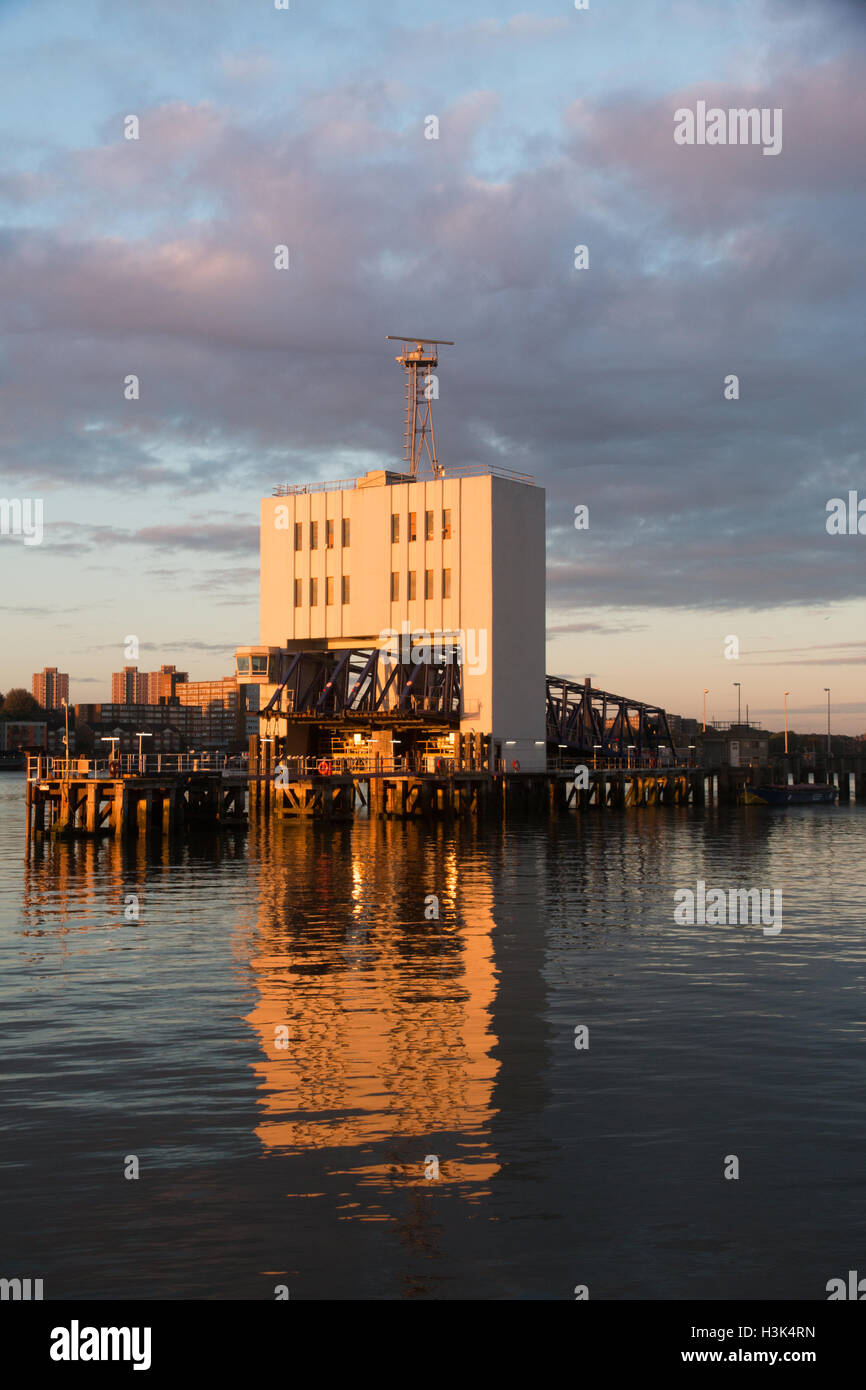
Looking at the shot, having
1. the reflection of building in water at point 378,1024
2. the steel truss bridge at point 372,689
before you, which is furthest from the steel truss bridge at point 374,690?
the reflection of building in water at point 378,1024

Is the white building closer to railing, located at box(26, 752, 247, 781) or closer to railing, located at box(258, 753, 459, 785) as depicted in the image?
railing, located at box(258, 753, 459, 785)

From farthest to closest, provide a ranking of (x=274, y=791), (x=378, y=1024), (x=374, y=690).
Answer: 1. (x=374, y=690)
2. (x=274, y=791)
3. (x=378, y=1024)

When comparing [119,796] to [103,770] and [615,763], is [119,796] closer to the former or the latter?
[103,770]

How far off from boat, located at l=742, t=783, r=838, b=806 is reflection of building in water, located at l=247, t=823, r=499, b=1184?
310 ft

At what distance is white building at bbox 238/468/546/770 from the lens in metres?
85.5

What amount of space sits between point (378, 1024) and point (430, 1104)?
15.9 ft

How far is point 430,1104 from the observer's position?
53.6ft

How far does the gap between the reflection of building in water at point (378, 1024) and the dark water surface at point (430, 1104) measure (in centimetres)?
8

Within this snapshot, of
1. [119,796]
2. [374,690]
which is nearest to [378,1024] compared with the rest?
[119,796]

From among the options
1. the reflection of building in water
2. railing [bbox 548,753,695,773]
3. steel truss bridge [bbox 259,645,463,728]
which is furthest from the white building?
the reflection of building in water

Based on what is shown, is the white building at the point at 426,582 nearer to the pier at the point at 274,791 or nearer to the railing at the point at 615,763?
the pier at the point at 274,791

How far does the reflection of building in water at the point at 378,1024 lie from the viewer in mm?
15078

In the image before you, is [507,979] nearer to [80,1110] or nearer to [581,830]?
[80,1110]

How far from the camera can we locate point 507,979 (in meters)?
25.6
